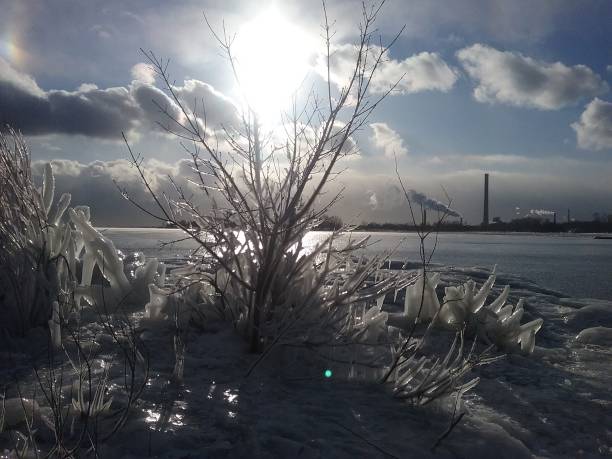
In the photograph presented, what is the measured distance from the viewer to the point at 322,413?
6.57 ft

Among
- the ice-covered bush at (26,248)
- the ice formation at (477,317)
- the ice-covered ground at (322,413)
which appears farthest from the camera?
the ice formation at (477,317)

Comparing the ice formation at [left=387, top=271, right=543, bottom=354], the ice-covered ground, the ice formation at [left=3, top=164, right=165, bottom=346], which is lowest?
the ice-covered ground

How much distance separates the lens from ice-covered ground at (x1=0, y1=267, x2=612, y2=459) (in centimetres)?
172

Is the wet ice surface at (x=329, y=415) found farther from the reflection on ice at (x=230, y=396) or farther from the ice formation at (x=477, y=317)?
the ice formation at (x=477, y=317)

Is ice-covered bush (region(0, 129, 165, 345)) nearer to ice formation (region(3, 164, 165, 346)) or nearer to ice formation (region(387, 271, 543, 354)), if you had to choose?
ice formation (region(3, 164, 165, 346))

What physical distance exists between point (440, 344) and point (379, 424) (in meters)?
1.50

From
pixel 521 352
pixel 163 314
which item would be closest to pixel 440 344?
pixel 521 352

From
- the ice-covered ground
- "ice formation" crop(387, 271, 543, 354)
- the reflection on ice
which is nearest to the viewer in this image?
the ice-covered ground

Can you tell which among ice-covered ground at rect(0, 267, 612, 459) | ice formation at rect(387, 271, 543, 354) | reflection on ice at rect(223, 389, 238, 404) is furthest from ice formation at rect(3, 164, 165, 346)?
ice formation at rect(387, 271, 543, 354)

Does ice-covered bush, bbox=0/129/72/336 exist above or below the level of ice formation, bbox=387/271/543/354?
above

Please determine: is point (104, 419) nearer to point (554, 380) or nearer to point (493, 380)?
point (493, 380)

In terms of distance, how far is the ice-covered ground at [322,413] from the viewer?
1719 millimetres

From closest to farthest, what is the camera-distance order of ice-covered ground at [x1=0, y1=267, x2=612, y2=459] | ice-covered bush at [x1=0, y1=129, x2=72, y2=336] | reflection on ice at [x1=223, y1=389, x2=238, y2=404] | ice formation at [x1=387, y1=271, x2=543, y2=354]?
ice-covered ground at [x1=0, y1=267, x2=612, y2=459] < reflection on ice at [x1=223, y1=389, x2=238, y2=404] < ice-covered bush at [x1=0, y1=129, x2=72, y2=336] < ice formation at [x1=387, y1=271, x2=543, y2=354]

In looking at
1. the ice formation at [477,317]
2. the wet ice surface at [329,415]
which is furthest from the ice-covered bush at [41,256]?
the ice formation at [477,317]
